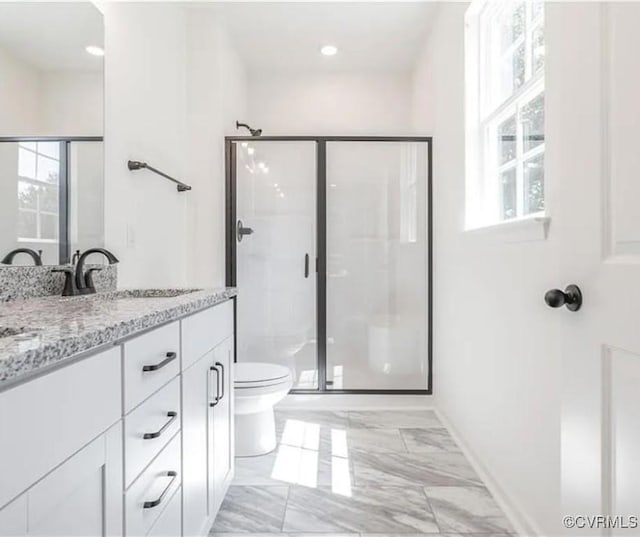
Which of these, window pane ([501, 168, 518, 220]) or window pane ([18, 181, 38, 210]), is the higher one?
window pane ([501, 168, 518, 220])

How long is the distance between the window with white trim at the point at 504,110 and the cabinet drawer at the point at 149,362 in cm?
129

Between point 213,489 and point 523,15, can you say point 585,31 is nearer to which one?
point 523,15

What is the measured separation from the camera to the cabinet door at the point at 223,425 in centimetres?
154

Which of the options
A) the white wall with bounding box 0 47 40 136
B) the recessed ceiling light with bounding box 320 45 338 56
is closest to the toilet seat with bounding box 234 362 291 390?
the white wall with bounding box 0 47 40 136

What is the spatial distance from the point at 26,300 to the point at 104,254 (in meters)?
0.38

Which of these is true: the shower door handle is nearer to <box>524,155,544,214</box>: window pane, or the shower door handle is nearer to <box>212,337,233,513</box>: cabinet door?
<box>212,337,233,513</box>: cabinet door

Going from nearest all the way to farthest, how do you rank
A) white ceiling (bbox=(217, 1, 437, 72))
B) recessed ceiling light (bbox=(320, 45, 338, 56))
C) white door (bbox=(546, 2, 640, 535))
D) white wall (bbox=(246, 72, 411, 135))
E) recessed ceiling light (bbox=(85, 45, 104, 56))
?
white door (bbox=(546, 2, 640, 535)) < recessed ceiling light (bbox=(85, 45, 104, 56)) < white ceiling (bbox=(217, 1, 437, 72)) < recessed ceiling light (bbox=(320, 45, 338, 56)) < white wall (bbox=(246, 72, 411, 135))

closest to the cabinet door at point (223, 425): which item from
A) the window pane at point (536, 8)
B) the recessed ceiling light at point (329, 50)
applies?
the window pane at point (536, 8)

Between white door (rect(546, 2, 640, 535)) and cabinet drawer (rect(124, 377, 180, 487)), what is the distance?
957 millimetres

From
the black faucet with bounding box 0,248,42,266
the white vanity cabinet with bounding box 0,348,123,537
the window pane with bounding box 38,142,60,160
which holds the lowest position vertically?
the white vanity cabinet with bounding box 0,348,123,537

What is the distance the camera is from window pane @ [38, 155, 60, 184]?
1448 mm

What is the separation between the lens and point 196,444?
4.34 feet

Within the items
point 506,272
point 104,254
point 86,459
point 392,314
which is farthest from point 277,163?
point 86,459

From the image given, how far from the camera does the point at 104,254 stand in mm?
1724
